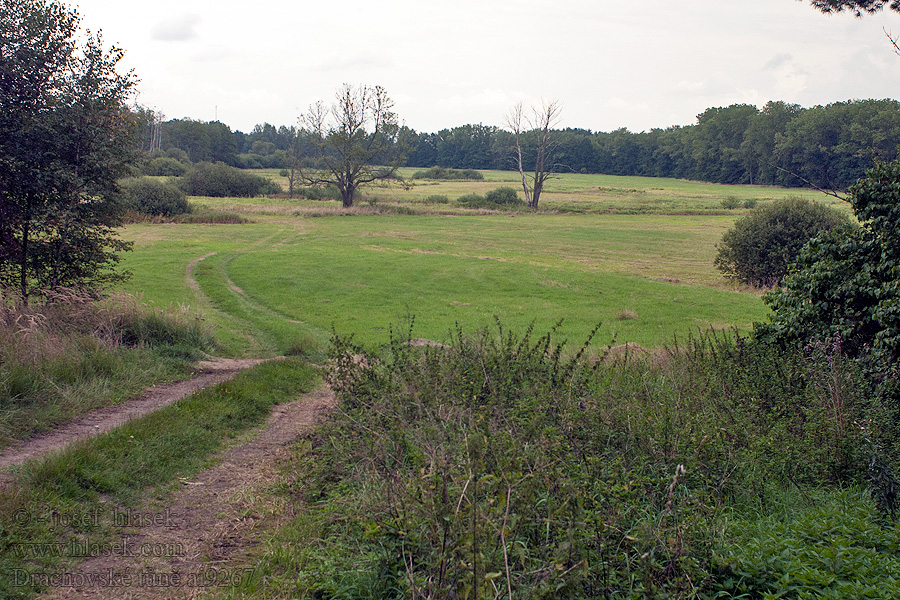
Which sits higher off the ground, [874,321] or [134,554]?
[874,321]

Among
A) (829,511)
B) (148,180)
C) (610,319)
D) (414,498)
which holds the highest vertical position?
(148,180)

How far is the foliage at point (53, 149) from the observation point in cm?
1174

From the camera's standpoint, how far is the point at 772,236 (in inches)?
1077

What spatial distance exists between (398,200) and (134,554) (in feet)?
243

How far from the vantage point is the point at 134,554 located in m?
5.00

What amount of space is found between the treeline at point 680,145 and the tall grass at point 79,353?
6449 centimetres

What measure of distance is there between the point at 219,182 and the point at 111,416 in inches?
3010

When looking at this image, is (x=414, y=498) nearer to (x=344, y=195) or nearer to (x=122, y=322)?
(x=122, y=322)

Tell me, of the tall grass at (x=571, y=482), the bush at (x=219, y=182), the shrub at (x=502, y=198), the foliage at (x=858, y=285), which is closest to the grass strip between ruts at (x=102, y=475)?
the tall grass at (x=571, y=482)

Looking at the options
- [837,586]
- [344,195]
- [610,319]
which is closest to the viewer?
[837,586]

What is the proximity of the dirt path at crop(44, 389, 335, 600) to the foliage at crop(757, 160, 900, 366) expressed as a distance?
804cm

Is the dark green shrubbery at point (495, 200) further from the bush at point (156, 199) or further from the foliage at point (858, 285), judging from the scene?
the foliage at point (858, 285)

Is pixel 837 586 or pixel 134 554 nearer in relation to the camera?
pixel 837 586

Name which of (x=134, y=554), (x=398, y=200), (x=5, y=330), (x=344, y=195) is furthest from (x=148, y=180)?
(x=134, y=554)
